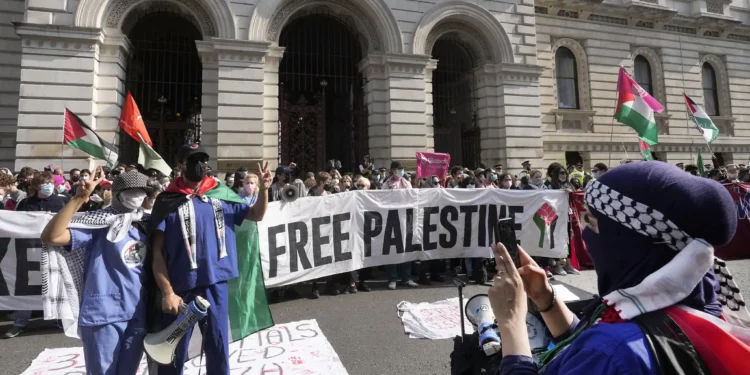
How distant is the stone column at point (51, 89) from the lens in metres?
12.1

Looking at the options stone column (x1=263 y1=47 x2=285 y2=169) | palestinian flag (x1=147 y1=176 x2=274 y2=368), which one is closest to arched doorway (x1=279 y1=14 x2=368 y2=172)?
stone column (x1=263 y1=47 x2=285 y2=169)

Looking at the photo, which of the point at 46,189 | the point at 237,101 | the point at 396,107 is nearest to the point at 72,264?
the point at 46,189

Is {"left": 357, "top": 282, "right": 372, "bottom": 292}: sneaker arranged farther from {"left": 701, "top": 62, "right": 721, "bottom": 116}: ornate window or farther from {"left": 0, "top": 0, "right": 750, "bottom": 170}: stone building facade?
{"left": 701, "top": 62, "right": 721, "bottom": 116}: ornate window

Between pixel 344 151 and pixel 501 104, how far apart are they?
24.0 feet

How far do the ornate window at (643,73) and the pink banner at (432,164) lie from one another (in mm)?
17126

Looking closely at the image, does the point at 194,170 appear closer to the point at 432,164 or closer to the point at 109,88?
the point at 432,164

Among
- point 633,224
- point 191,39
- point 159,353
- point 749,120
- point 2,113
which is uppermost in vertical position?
point 191,39

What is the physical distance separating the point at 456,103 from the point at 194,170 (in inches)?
700

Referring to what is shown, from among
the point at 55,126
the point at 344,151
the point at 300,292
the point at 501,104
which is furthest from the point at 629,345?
the point at 344,151

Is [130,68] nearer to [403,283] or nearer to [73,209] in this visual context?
[403,283]

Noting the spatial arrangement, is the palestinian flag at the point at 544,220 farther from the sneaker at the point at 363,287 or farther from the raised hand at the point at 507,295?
the raised hand at the point at 507,295

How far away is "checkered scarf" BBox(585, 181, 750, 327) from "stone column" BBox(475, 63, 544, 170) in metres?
16.2

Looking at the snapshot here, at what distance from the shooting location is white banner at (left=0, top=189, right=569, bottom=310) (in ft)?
18.6

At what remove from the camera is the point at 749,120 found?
24719 millimetres
